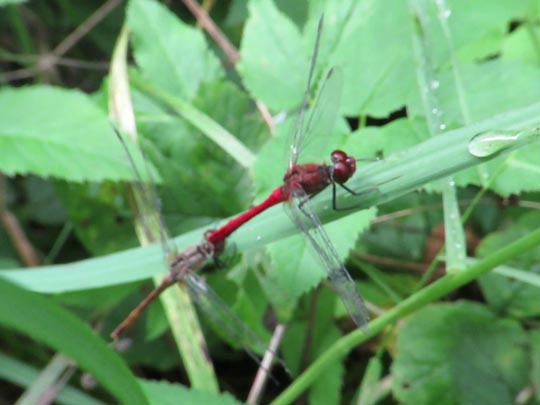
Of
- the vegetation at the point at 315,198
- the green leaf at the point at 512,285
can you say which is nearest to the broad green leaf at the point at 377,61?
the vegetation at the point at 315,198

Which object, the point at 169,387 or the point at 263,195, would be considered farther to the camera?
the point at 263,195

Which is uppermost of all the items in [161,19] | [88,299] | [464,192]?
[161,19]

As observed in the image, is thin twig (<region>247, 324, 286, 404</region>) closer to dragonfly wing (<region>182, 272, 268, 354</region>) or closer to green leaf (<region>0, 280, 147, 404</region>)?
dragonfly wing (<region>182, 272, 268, 354</region>)

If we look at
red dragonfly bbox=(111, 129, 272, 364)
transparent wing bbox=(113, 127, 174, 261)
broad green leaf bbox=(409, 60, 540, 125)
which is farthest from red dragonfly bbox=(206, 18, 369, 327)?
transparent wing bbox=(113, 127, 174, 261)

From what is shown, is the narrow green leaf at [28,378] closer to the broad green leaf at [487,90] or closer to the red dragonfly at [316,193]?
the red dragonfly at [316,193]

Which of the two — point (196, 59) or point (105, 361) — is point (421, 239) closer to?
point (196, 59)

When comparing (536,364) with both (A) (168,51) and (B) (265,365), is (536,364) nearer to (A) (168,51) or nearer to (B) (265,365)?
(B) (265,365)

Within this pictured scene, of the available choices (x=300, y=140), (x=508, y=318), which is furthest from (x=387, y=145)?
(x=508, y=318)
